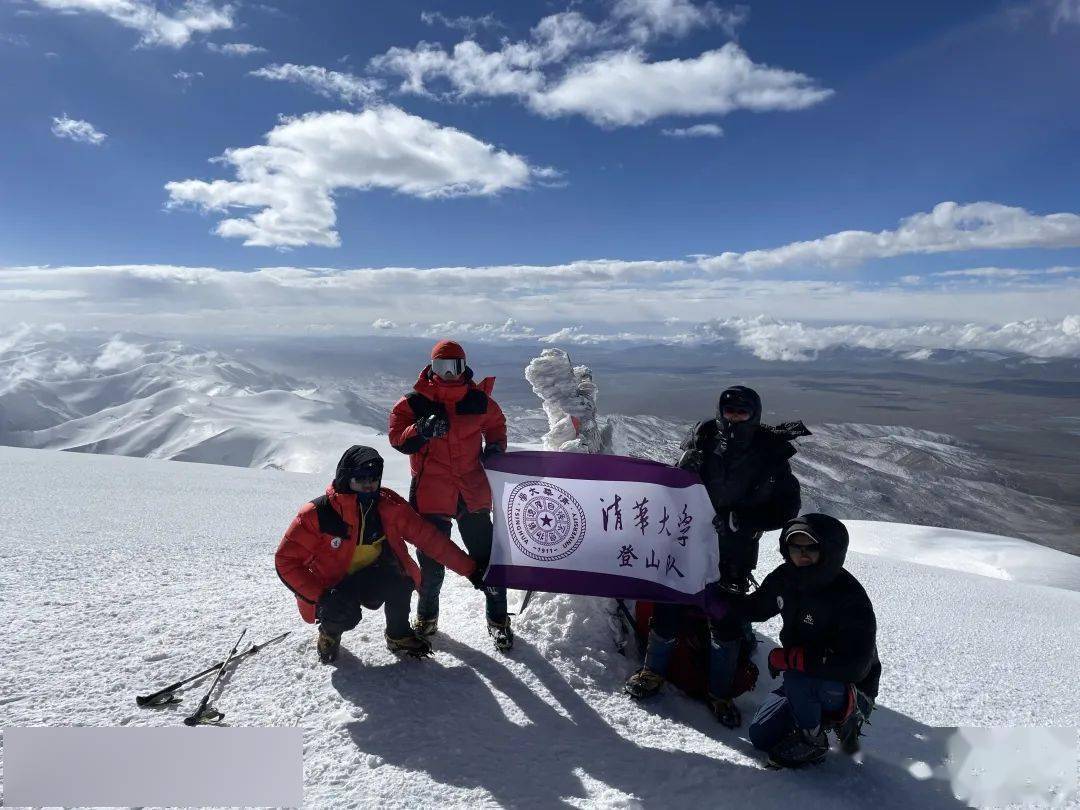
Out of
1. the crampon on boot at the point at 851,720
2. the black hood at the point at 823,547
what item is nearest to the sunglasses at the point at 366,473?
the black hood at the point at 823,547

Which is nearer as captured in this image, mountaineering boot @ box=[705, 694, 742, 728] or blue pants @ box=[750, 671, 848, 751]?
blue pants @ box=[750, 671, 848, 751]

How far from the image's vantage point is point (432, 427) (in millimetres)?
4723

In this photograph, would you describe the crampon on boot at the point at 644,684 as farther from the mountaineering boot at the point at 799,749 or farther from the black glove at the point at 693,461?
the black glove at the point at 693,461

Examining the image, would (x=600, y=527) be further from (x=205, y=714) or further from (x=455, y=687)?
(x=205, y=714)

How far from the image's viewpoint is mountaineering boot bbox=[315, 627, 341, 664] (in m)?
4.56

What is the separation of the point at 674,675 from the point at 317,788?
3015 millimetres

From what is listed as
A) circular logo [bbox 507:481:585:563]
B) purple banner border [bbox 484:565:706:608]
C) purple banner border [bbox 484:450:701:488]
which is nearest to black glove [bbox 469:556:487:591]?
purple banner border [bbox 484:565:706:608]

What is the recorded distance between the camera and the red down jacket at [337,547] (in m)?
4.42

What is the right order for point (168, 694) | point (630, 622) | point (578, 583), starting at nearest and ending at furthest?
point (168, 694) → point (578, 583) → point (630, 622)

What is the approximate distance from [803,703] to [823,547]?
1.13m

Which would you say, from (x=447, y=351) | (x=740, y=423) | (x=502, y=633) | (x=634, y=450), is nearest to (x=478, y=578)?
(x=502, y=633)

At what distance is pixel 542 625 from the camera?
17.9ft

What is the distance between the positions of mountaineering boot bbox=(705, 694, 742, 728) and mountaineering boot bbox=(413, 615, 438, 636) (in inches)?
102

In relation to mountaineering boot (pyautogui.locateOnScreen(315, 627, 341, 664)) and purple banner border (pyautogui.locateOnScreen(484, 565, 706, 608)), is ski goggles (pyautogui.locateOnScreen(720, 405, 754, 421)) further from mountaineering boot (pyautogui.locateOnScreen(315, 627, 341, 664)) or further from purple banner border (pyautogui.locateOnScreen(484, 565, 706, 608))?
mountaineering boot (pyautogui.locateOnScreen(315, 627, 341, 664))
